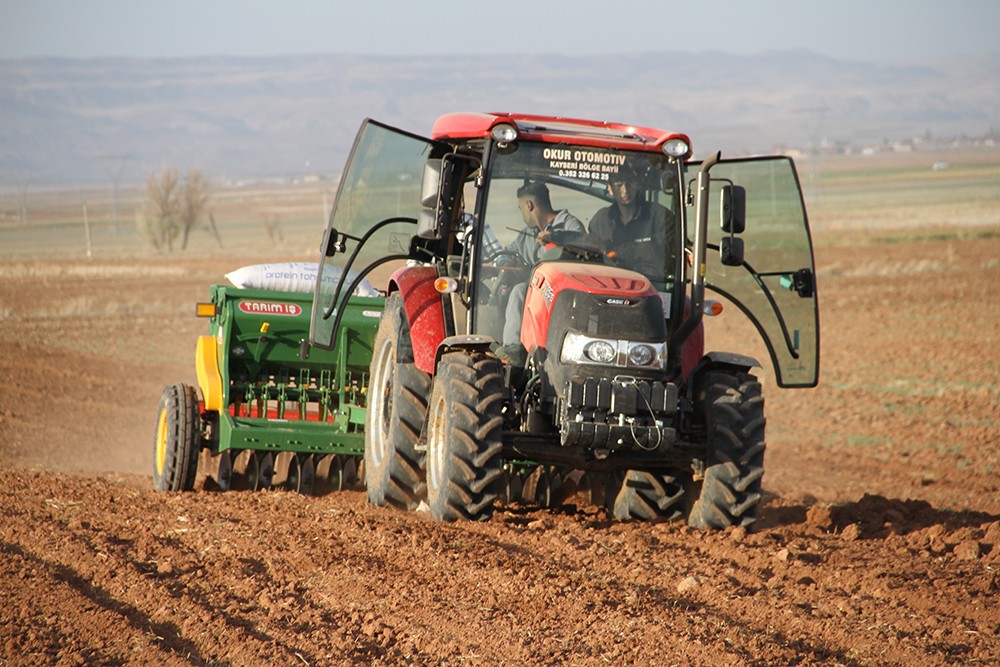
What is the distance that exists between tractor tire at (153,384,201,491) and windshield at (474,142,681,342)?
290 cm

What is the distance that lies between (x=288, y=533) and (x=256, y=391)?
118 inches

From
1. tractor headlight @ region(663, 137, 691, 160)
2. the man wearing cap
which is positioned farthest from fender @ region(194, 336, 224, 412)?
tractor headlight @ region(663, 137, 691, 160)

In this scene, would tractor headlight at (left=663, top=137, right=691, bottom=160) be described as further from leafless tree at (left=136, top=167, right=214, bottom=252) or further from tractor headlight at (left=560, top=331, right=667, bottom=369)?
leafless tree at (left=136, top=167, right=214, bottom=252)

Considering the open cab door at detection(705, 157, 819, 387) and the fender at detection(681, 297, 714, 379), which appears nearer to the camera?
the fender at detection(681, 297, 714, 379)

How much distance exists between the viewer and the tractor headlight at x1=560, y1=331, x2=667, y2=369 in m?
6.64

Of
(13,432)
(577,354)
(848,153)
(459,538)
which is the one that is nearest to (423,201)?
(577,354)

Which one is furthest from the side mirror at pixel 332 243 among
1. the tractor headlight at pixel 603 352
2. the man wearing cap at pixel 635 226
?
the tractor headlight at pixel 603 352

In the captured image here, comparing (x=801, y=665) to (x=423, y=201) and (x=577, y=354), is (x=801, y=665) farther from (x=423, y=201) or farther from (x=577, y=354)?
(x=423, y=201)

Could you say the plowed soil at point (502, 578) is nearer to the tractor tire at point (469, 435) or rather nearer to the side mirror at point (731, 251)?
the tractor tire at point (469, 435)

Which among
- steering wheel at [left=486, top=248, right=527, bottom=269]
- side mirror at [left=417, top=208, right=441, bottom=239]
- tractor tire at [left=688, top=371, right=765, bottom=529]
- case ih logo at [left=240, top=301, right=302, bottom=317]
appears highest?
side mirror at [left=417, top=208, right=441, bottom=239]

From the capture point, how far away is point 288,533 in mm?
6750

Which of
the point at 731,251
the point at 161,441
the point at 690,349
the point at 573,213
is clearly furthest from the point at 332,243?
the point at 161,441

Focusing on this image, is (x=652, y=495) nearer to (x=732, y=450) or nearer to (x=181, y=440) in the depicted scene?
(x=732, y=450)

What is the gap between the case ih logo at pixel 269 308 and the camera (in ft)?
31.2
